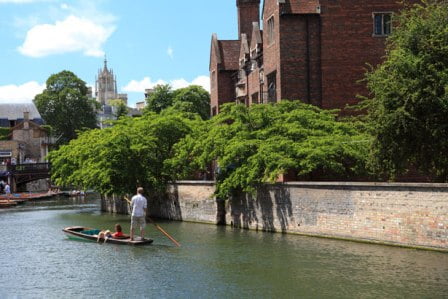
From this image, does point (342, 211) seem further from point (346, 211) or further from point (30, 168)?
point (30, 168)

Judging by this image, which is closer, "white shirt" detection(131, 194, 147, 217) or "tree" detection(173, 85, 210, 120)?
"white shirt" detection(131, 194, 147, 217)

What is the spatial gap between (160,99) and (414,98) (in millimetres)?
55678

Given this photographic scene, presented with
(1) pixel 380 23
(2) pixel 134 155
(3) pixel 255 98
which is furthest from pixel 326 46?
(2) pixel 134 155

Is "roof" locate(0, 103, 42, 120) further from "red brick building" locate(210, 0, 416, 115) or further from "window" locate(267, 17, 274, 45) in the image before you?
"red brick building" locate(210, 0, 416, 115)

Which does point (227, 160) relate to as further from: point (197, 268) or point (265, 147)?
point (197, 268)

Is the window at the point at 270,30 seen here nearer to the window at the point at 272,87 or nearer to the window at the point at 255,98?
the window at the point at 272,87

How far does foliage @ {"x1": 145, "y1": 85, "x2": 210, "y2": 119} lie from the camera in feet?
250

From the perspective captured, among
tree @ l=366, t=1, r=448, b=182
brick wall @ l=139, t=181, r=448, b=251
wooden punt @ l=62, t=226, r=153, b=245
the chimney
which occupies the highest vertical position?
the chimney

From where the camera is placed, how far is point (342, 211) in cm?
2462

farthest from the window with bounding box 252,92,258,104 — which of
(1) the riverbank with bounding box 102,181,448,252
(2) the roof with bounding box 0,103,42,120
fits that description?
(2) the roof with bounding box 0,103,42,120

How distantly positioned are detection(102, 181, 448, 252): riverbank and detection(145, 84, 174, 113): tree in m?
43.3

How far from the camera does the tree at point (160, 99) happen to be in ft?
251

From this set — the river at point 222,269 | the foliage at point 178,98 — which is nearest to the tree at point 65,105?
the foliage at point 178,98

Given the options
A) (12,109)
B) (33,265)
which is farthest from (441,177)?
(12,109)
